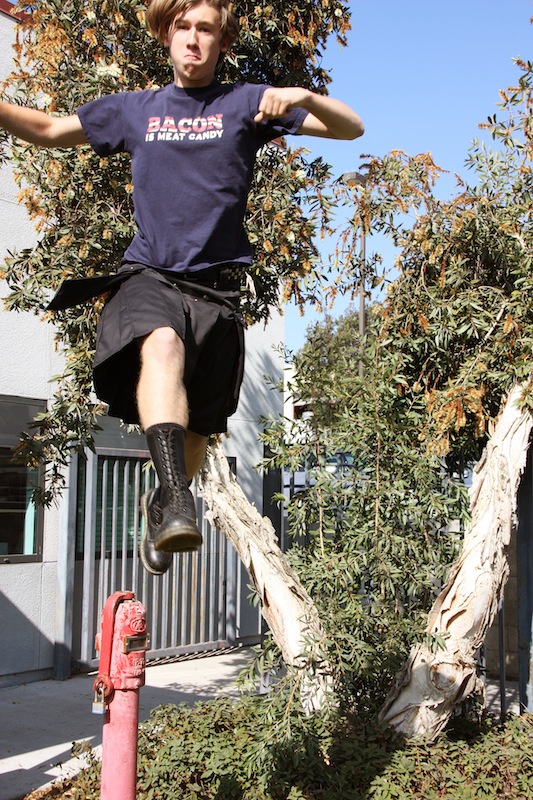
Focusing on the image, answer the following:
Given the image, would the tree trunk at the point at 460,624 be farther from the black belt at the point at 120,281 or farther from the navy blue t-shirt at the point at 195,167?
the navy blue t-shirt at the point at 195,167

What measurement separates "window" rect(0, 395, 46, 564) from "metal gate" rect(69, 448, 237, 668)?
0.40m

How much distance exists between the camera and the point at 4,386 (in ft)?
25.8

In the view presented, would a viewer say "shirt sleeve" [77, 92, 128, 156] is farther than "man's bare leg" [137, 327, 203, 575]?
Yes

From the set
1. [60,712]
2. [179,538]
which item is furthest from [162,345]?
[60,712]

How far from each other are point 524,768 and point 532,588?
1497mm

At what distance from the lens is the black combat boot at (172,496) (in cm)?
223

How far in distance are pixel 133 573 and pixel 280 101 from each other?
7054mm

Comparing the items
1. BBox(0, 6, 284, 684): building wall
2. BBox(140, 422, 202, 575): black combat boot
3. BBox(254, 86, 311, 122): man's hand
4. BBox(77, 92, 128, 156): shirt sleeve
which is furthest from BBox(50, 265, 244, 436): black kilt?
BBox(0, 6, 284, 684): building wall

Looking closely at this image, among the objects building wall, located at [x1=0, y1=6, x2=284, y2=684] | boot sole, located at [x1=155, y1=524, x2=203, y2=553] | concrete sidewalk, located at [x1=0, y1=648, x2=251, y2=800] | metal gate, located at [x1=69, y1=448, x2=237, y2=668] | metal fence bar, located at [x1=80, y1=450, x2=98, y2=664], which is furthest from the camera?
metal gate, located at [x1=69, y1=448, x2=237, y2=668]

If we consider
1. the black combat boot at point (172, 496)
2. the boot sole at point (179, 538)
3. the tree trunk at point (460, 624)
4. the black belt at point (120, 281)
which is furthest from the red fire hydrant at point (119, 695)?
the tree trunk at point (460, 624)

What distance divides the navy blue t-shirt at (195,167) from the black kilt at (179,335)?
0.10 m

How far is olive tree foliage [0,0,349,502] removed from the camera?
197 inches

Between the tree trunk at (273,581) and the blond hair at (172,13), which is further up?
the blond hair at (172,13)

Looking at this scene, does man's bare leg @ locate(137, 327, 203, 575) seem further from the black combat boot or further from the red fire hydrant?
the red fire hydrant
